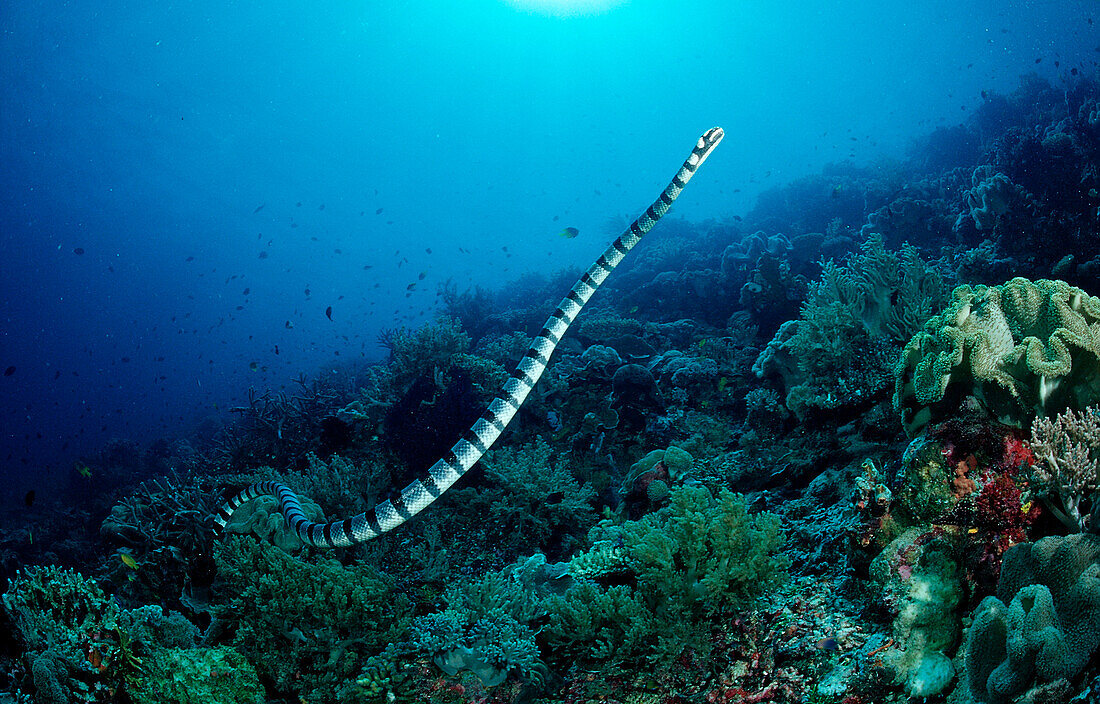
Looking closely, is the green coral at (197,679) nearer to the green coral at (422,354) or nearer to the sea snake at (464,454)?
the sea snake at (464,454)

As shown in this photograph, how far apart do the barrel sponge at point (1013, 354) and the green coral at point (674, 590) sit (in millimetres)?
1185

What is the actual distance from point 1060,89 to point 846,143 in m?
49.2

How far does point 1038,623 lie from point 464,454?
13.2 ft

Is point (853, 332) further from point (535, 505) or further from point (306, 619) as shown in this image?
point (306, 619)

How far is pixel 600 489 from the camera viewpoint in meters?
5.58

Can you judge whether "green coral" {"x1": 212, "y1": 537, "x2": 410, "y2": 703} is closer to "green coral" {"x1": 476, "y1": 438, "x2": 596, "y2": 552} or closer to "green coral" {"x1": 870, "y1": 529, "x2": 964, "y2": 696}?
"green coral" {"x1": 476, "y1": 438, "x2": 596, "y2": 552}

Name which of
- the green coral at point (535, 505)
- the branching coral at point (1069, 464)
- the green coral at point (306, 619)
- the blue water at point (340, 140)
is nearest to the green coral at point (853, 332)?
the branching coral at point (1069, 464)

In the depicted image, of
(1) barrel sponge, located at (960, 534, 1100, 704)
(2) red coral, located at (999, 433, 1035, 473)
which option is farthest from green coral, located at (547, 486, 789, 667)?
(2) red coral, located at (999, 433, 1035, 473)

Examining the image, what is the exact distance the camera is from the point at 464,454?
4723 millimetres

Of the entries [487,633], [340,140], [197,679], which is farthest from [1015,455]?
[340,140]

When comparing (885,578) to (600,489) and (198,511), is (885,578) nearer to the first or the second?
(600,489)

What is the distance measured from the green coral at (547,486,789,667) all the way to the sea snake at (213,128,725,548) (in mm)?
2069

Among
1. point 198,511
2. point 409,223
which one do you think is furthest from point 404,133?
point 198,511

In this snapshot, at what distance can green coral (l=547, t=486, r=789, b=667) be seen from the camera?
242cm
